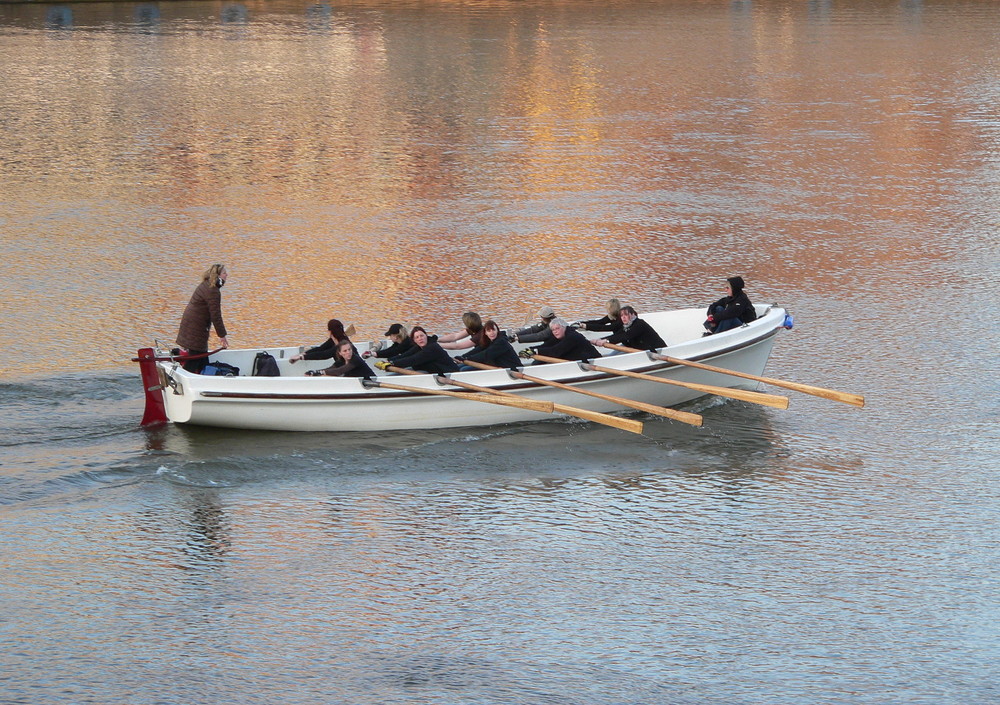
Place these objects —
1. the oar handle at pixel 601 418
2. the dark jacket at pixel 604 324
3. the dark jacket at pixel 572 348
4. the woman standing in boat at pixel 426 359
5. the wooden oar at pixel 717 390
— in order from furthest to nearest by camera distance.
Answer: the dark jacket at pixel 604 324 < the dark jacket at pixel 572 348 < the woman standing in boat at pixel 426 359 < the wooden oar at pixel 717 390 < the oar handle at pixel 601 418

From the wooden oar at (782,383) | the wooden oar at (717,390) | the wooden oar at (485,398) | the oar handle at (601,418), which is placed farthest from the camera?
the wooden oar at (782,383)

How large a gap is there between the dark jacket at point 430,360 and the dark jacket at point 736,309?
3678 mm

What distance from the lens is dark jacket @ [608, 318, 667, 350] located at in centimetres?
1727

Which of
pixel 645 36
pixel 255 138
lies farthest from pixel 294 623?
pixel 645 36

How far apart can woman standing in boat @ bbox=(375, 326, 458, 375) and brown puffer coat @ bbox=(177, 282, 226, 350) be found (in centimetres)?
197

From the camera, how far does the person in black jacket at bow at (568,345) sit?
663 inches

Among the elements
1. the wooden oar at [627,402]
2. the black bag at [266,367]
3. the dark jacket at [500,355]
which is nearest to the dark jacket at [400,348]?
the wooden oar at [627,402]

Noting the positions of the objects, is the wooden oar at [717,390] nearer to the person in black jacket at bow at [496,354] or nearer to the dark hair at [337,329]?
the person in black jacket at bow at [496,354]

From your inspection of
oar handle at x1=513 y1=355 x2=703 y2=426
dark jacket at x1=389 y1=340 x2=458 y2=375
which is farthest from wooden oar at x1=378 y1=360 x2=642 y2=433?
dark jacket at x1=389 y1=340 x2=458 y2=375

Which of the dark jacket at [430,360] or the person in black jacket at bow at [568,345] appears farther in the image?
the person in black jacket at bow at [568,345]

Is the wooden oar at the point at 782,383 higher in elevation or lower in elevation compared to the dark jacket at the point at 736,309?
lower

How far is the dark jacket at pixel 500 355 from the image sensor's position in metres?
16.4

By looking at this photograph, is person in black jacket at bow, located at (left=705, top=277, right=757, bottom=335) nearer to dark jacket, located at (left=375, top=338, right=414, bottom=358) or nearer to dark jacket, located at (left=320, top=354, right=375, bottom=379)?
dark jacket, located at (left=375, top=338, right=414, bottom=358)

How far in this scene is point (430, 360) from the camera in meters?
16.2
